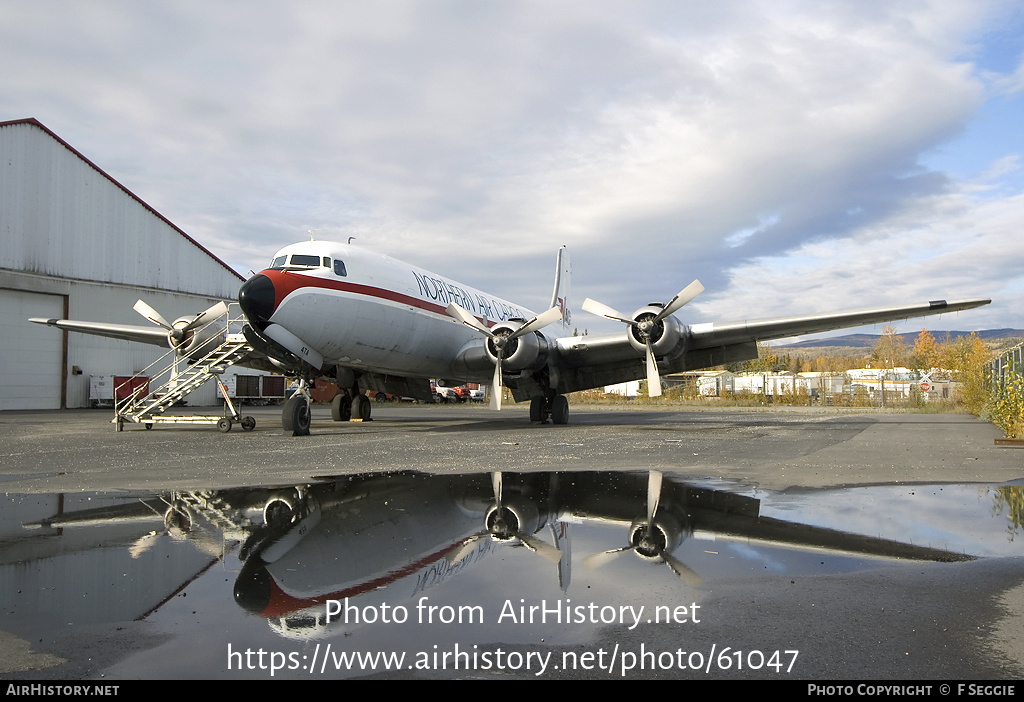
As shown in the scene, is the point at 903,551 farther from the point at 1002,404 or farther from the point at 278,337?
the point at 1002,404

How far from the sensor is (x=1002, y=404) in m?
17.0

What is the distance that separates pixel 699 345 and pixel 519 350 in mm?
5244

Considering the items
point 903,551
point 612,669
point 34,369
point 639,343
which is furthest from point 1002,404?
point 34,369

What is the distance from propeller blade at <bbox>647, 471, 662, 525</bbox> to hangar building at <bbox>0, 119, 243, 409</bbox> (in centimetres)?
3249

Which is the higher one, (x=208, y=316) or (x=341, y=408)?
(x=208, y=316)

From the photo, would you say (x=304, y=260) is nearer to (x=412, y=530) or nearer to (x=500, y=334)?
(x=500, y=334)

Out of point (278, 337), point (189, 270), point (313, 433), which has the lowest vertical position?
point (313, 433)

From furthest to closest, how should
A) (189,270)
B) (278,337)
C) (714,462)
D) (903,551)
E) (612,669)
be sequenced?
(189,270), (278,337), (714,462), (903,551), (612,669)

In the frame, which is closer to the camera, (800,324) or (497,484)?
(497,484)

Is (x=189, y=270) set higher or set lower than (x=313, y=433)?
higher

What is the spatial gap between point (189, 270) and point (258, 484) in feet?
115

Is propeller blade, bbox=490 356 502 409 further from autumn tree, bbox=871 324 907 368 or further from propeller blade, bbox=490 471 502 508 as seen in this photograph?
autumn tree, bbox=871 324 907 368

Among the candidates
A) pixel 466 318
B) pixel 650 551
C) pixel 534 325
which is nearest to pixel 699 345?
pixel 534 325

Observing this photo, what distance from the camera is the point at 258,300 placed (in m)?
14.5
